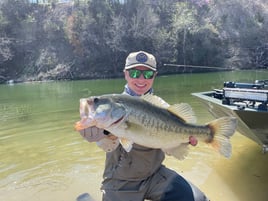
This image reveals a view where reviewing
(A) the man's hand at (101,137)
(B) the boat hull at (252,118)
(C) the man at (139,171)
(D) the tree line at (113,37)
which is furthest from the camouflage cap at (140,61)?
(D) the tree line at (113,37)

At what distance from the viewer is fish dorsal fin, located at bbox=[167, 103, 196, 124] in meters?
3.31

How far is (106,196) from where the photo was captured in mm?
3898

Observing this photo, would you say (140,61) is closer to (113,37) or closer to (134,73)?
(134,73)

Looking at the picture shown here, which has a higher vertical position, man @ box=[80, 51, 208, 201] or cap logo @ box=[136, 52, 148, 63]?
cap logo @ box=[136, 52, 148, 63]

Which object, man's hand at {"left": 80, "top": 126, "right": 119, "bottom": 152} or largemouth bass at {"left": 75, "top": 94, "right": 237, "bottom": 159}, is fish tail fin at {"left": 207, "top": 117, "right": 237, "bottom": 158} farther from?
man's hand at {"left": 80, "top": 126, "right": 119, "bottom": 152}

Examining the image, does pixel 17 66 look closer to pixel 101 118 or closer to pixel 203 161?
pixel 203 161

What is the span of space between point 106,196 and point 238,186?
282 centimetres

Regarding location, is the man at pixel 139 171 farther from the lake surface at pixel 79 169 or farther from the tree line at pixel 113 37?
the tree line at pixel 113 37

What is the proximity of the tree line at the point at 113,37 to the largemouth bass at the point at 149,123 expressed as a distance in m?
38.9

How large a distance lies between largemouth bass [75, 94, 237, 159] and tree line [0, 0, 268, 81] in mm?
38865

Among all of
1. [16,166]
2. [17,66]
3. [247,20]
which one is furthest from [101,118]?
[247,20]

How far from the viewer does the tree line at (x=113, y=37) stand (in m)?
44.6

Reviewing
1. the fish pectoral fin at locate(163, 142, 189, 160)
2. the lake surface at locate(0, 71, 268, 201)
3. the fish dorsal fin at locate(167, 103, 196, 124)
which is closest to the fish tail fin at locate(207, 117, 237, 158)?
the fish dorsal fin at locate(167, 103, 196, 124)

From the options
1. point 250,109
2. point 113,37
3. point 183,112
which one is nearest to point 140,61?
point 183,112
